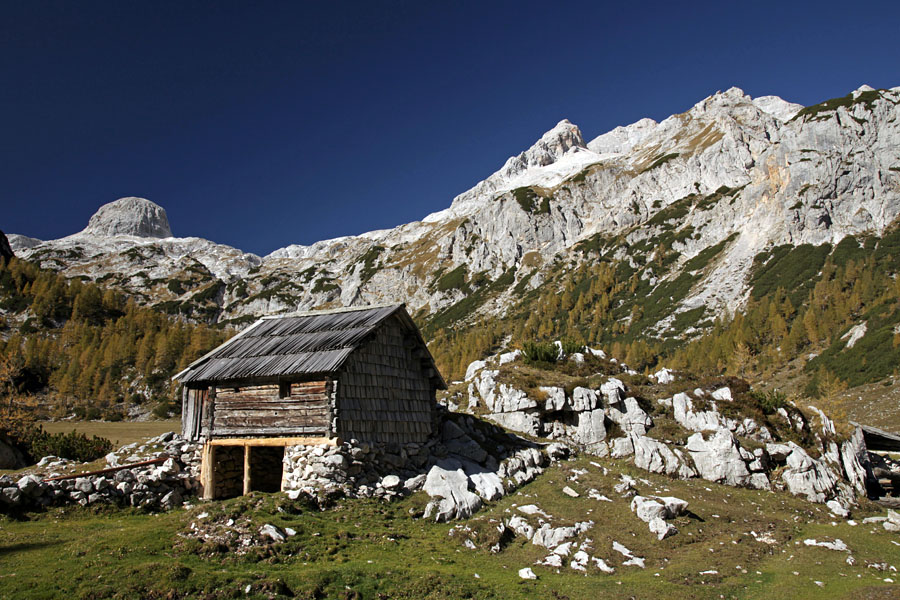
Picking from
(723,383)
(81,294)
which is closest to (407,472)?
(723,383)

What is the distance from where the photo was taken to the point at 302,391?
67.3 feet

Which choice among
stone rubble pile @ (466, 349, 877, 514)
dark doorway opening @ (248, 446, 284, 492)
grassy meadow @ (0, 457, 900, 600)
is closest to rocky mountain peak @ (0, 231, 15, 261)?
dark doorway opening @ (248, 446, 284, 492)

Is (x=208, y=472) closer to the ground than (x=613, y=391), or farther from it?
closer to the ground

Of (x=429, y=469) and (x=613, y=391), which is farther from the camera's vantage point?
(x=613, y=391)

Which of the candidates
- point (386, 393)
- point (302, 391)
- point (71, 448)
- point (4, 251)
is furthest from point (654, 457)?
point (4, 251)

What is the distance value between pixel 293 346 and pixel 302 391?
9.14ft

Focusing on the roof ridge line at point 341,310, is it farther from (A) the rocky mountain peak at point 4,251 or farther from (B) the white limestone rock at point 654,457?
(A) the rocky mountain peak at point 4,251

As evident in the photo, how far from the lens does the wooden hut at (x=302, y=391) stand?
2019cm

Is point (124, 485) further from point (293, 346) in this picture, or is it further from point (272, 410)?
Result: point (293, 346)

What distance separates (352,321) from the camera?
77.4ft

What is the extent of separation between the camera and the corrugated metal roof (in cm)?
2075

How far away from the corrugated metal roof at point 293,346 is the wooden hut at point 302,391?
6 cm

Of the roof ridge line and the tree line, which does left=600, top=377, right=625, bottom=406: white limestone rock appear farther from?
the tree line

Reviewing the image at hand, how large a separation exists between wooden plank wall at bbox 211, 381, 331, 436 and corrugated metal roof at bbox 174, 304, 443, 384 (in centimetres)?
75
